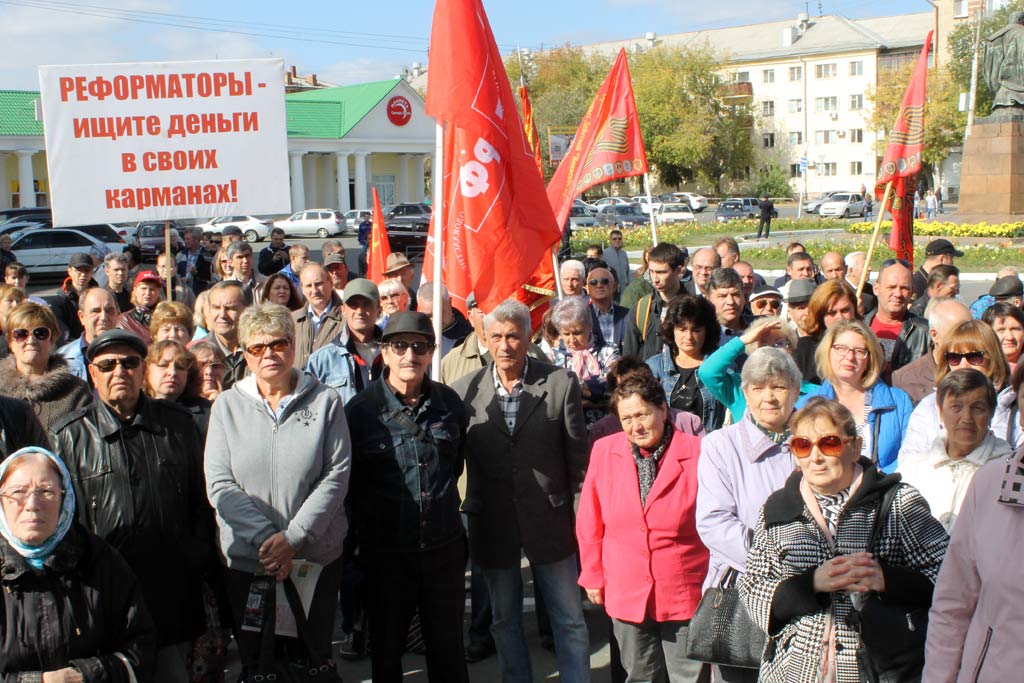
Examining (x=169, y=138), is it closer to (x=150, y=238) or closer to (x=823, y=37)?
(x=150, y=238)

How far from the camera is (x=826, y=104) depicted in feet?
284

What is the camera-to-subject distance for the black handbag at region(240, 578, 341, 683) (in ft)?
14.3

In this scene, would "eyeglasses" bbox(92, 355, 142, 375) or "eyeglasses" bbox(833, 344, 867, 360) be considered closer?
"eyeglasses" bbox(92, 355, 142, 375)

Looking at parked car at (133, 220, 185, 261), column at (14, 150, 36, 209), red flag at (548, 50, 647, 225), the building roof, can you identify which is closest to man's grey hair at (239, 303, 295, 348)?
red flag at (548, 50, 647, 225)

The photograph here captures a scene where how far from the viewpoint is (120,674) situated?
3564mm

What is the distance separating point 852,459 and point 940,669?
0.90 meters

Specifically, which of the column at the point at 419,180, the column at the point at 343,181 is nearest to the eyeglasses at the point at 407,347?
the column at the point at 343,181

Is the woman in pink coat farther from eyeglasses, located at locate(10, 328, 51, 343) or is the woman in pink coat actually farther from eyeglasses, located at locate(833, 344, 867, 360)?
eyeglasses, located at locate(10, 328, 51, 343)

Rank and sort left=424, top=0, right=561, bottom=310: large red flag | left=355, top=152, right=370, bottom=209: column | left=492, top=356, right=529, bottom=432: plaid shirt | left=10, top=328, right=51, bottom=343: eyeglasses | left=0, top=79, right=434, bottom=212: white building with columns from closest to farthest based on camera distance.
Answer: left=492, top=356, right=529, bottom=432: plaid shirt < left=10, top=328, right=51, bottom=343: eyeglasses < left=424, top=0, right=561, bottom=310: large red flag < left=0, top=79, right=434, bottom=212: white building with columns < left=355, top=152, right=370, bottom=209: column

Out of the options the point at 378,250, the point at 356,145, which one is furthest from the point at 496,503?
the point at 356,145

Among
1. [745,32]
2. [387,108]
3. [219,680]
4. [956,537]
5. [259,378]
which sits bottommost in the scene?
[219,680]

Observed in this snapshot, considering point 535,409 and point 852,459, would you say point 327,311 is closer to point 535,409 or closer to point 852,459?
point 535,409

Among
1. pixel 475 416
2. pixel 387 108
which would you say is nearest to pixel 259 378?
pixel 475 416

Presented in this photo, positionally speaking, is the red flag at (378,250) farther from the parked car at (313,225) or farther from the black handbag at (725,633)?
the parked car at (313,225)
